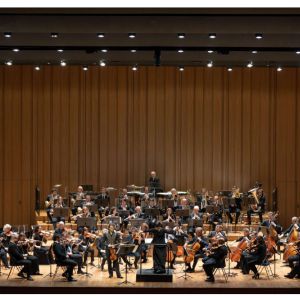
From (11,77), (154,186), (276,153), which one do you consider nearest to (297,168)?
(276,153)

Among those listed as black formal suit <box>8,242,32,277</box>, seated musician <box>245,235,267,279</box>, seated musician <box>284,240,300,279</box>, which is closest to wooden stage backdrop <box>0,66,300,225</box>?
seated musician <box>284,240,300,279</box>

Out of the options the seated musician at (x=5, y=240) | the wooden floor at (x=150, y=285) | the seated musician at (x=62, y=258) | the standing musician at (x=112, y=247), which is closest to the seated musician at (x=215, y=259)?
the wooden floor at (x=150, y=285)

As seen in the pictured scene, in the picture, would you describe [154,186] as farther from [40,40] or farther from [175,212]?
[40,40]

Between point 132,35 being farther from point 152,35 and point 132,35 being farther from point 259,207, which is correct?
point 259,207

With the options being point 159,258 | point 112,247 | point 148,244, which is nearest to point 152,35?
point 148,244

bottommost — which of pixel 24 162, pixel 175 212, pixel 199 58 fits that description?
pixel 175 212

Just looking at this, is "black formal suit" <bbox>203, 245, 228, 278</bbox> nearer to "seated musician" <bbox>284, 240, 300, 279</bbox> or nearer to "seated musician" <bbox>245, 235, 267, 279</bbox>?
"seated musician" <bbox>245, 235, 267, 279</bbox>

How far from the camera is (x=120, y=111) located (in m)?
20.0

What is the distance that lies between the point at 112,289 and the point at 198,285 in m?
Result: 1.60

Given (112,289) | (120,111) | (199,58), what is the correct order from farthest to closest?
1. (120,111)
2. (199,58)
3. (112,289)

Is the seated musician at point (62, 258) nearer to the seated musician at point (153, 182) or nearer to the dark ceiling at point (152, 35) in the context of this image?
the dark ceiling at point (152, 35)

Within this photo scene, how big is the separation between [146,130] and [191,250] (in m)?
7.37

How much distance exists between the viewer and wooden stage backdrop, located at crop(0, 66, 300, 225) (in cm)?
1972

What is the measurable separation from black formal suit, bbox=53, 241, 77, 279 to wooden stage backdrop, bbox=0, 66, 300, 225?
281 inches
